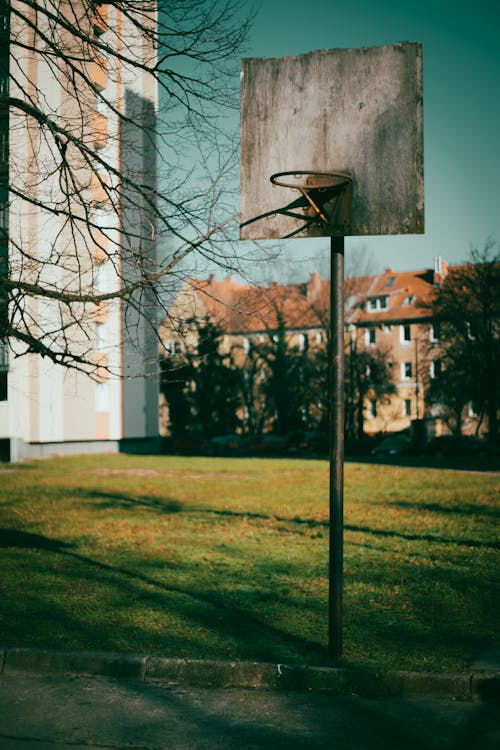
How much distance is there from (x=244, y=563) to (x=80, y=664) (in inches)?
168

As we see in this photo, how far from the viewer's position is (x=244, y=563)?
9625 mm

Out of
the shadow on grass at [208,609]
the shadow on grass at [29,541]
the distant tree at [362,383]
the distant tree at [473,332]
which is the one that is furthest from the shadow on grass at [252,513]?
the distant tree at [362,383]

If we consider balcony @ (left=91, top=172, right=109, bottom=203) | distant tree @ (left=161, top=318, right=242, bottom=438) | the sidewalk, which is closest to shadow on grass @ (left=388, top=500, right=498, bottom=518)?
balcony @ (left=91, top=172, right=109, bottom=203)

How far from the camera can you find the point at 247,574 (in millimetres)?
8938

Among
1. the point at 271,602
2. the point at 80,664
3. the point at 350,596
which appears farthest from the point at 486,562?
the point at 80,664

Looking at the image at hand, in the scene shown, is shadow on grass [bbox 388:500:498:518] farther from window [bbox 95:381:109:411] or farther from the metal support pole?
window [bbox 95:381:109:411]

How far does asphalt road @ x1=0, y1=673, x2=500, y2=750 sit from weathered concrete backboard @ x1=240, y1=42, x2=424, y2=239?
3.44 metres

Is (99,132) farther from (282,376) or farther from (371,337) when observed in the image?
(371,337)

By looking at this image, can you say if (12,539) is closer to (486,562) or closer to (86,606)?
(86,606)

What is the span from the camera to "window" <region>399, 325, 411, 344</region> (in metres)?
71.8

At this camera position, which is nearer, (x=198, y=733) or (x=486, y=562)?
(x=198, y=733)

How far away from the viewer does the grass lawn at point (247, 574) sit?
6.10 metres

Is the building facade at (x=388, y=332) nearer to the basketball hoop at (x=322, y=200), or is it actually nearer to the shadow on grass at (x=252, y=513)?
the shadow on grass at (x=252, y=513)

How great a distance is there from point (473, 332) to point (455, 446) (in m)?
7.68
